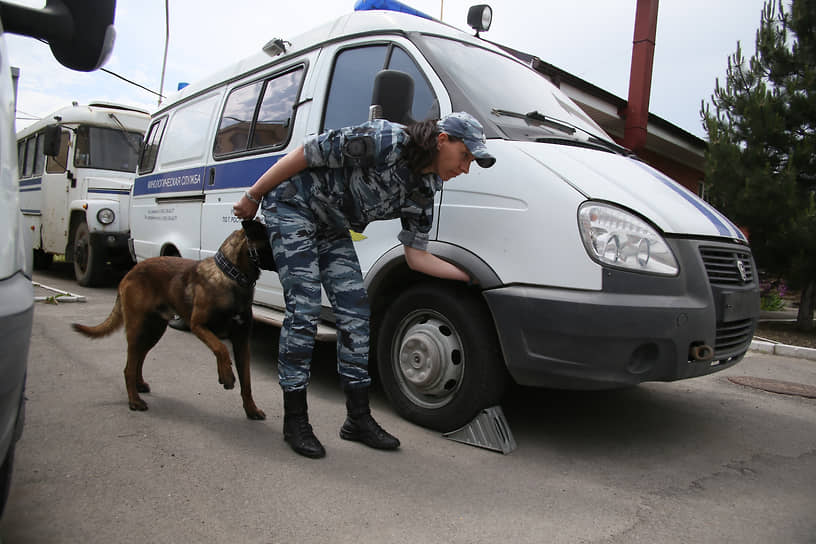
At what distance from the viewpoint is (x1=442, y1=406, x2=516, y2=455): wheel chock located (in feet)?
9.21

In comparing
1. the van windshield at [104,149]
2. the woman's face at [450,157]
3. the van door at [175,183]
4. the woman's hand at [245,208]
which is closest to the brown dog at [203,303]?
the woman's hand at [245,208]

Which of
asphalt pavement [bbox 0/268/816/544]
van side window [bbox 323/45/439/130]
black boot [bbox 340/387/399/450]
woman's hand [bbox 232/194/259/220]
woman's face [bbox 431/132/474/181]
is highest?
van side window [bbox 323/45/439/130]

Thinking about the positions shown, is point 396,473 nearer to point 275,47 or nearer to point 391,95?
→ point 391,95

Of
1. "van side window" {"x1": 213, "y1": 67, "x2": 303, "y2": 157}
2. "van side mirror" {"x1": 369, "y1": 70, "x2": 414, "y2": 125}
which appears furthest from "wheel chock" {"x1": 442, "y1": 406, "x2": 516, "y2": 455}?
"van side window" {"x1": 213, "y1": 67, "x2": 303, "y2": 157}

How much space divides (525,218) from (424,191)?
486 millimetres

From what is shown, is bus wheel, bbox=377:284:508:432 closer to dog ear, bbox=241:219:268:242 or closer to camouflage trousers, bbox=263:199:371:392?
camouflage trousers, bbox=263:199:371:392

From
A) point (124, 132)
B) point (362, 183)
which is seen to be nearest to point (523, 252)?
point (362, 183)

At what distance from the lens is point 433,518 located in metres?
2.13

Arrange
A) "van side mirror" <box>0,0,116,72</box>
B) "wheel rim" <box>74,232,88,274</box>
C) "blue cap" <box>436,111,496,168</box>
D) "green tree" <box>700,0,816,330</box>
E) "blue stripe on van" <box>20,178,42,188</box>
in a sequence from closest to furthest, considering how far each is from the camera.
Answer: "van side mirror" <box>0,0,116,72</box> → "blue cap" <box>436,111,496,168</box> → "green tree" <box>700,0,816,330</box> → "wheel rim" <box>74,232,88,274</box> → "blue stripe on van" <box>20,178,42,188</box>

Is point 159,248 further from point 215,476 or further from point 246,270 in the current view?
point 215,476

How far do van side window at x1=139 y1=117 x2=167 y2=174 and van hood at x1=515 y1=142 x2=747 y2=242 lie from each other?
4662 mm

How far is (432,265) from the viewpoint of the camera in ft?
9.02

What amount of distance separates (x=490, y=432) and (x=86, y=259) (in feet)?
25.6

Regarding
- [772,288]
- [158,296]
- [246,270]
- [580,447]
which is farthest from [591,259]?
[772,288]
